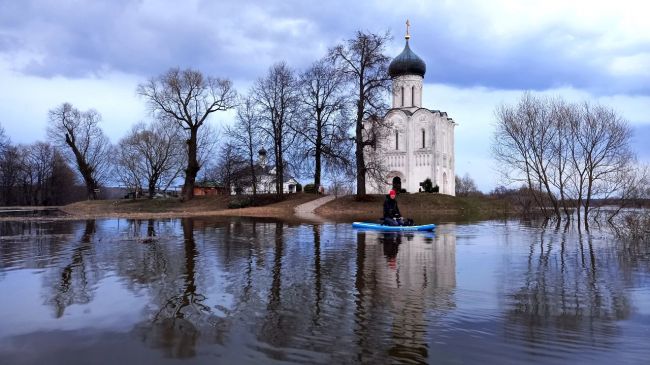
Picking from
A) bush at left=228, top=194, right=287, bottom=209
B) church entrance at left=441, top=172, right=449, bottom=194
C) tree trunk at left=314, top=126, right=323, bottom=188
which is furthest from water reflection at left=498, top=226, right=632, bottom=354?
church entrance at left=441, top=172, right=449, bottom=194

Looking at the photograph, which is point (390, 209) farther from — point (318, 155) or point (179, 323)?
point (318, 155)

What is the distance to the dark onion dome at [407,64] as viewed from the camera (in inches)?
2426

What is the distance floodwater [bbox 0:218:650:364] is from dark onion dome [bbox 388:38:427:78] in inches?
1932

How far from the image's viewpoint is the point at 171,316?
7578mm

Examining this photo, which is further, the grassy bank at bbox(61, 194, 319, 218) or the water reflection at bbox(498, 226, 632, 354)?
the grassy bank at bbox(61, 194, 319, 218)

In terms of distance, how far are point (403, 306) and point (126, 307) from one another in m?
4.44

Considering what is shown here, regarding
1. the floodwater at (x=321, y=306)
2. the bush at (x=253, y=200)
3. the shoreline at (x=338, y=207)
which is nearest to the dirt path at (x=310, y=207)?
the shoreline at (x=338, y=207)

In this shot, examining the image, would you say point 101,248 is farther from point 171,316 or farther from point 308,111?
point 308,111

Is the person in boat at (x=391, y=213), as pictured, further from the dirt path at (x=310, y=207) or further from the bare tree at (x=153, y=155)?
the bare tree at (x=153, y=155)

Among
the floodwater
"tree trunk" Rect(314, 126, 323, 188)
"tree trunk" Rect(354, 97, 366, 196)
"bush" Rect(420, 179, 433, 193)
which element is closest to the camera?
the floodwater

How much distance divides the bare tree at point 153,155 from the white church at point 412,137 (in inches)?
1056

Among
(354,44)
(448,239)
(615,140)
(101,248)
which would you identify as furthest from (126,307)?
(354,44)

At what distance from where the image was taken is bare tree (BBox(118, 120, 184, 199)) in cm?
6662

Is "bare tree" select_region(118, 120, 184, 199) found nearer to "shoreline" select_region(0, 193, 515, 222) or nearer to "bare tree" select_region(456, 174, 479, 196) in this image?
"shoreline" select_region(0, 193, 515, 222)
